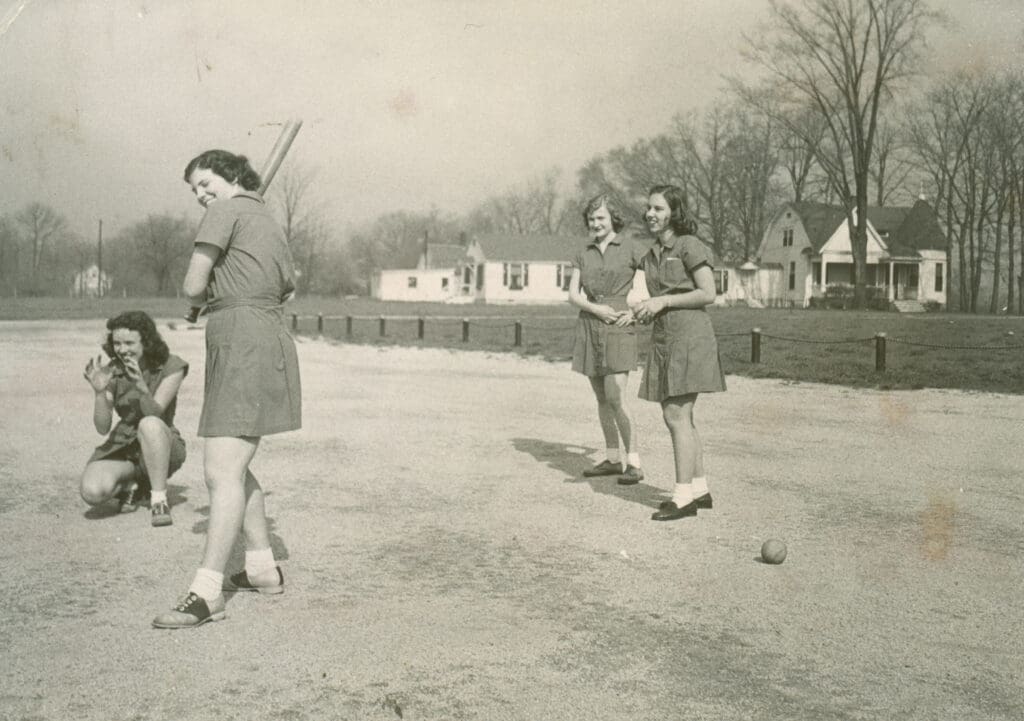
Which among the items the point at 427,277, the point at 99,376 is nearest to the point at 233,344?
the point at 99,376

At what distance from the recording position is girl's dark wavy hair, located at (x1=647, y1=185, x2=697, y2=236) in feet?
18.8

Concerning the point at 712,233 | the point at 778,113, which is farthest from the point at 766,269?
the point at 778,113

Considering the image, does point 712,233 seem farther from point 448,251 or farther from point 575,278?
point 575,278

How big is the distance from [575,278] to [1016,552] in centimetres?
322

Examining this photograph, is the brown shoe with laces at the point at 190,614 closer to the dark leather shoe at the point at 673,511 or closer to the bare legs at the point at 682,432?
the dark leather shoe at the point at 673,511

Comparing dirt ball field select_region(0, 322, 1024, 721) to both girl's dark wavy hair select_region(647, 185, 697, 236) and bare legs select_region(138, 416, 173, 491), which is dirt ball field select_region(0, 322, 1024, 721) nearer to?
bare legs select_region(138, 416, 173, 491)

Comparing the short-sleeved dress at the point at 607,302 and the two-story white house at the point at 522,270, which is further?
the two-story white house at the point at 522,270

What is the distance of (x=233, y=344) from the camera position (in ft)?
12.7

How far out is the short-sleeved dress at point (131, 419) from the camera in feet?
18.9

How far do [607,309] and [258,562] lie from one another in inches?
124

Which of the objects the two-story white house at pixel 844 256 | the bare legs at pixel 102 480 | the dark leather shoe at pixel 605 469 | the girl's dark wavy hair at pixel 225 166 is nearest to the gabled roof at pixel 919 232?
the two-story white house at pixel 844 256

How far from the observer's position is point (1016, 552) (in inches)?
196

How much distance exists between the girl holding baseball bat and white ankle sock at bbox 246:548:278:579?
272 millimetres

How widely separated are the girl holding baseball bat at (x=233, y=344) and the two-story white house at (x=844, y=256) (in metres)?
52.9
